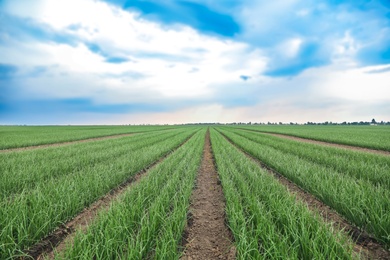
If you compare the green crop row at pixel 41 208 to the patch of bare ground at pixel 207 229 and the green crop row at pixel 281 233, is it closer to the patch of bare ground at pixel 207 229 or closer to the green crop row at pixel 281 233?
the patch of bare ground at pixel 207 229

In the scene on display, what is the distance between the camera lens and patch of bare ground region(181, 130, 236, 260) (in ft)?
11.1

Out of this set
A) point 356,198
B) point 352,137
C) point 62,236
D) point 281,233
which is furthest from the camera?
point 352,137

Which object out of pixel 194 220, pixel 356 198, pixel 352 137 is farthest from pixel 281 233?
pixel 352 137

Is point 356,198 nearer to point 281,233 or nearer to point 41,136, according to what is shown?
point 281,233

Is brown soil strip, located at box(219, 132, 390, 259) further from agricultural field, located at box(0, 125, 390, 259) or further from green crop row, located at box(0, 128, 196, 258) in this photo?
green crop row, located at box(0, 128, 196, 258)

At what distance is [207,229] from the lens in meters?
4.19

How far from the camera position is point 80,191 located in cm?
546

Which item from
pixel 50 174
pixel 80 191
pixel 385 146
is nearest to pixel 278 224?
pixel 80 191

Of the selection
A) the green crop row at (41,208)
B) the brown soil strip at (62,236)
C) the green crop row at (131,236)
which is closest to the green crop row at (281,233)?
the green crop row at (131,236)

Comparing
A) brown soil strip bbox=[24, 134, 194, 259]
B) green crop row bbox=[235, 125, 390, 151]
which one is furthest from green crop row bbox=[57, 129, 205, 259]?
green crop row bbox=[235, 125, 390, 151]

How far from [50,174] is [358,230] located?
31.9 ft

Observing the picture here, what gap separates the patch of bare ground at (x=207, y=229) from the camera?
11.1ft

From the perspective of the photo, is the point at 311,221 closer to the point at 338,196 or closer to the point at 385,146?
the point at 338,196

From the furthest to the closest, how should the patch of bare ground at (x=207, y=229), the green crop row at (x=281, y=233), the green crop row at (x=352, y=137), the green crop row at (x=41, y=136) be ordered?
1. the green crop row at (x=41, y=136)
2. the green crop row at (x=352, y=137)
3. the patch of bare ground at (x=207, y=229)
4. the green crop row at (x=281, y=233)
